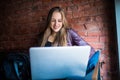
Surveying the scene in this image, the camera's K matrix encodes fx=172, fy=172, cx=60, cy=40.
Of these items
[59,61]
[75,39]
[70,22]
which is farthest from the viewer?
[70,22]

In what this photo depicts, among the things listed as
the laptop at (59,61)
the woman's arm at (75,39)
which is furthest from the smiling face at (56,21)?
the laptop at (59,61)

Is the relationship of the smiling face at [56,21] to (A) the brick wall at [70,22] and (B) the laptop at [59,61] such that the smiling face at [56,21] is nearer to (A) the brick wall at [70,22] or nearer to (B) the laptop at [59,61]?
(A) the brick wall at [70,22]

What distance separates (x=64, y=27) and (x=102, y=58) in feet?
1.80

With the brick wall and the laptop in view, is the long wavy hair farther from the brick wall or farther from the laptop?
the laptop

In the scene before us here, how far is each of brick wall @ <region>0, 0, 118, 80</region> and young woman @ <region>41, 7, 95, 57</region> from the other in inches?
4.9

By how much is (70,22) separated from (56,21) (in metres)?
0.23

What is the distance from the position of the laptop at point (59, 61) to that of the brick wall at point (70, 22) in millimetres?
724

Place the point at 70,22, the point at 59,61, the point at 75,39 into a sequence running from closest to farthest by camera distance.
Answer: the point at 59,61 → the point at 75,39 → the point at 70,22

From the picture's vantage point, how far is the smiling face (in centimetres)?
195

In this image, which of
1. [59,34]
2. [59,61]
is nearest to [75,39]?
[59,34]

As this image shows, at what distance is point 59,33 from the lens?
195 cm

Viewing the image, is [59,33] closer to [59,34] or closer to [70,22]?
[59,34]

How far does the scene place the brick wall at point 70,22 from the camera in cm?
190

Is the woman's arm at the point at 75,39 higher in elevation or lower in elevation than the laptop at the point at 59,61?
higher
